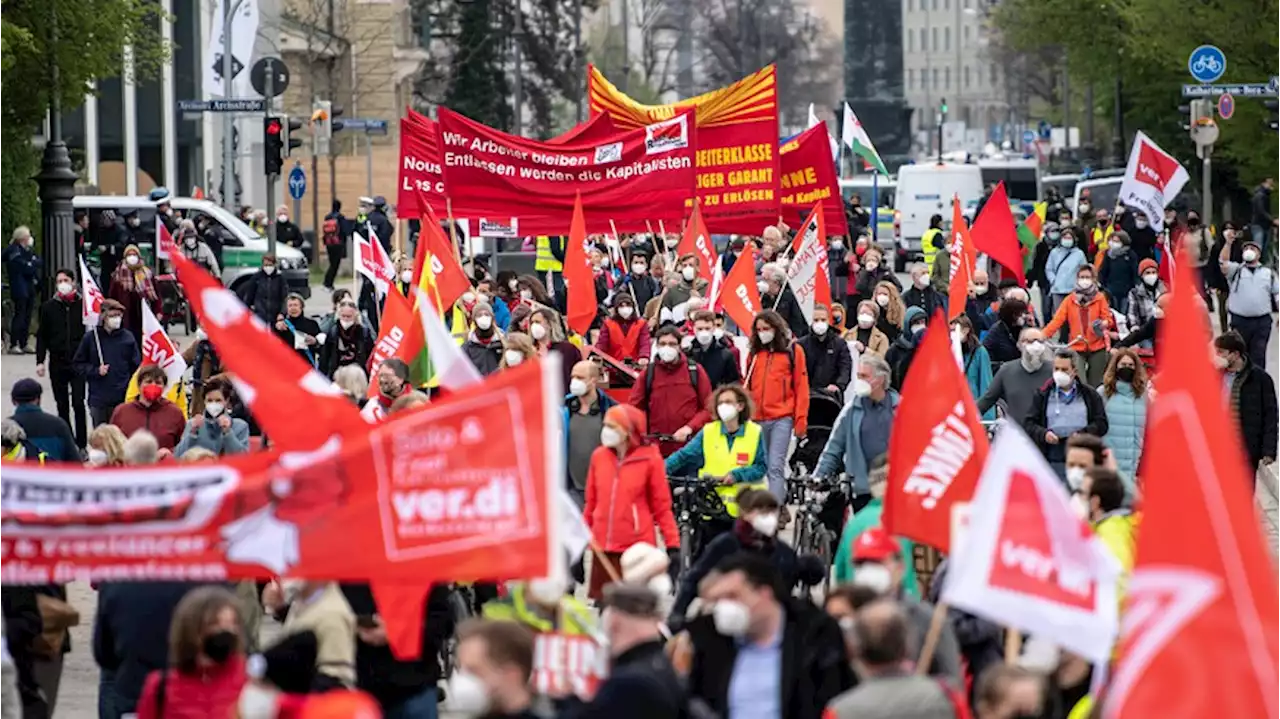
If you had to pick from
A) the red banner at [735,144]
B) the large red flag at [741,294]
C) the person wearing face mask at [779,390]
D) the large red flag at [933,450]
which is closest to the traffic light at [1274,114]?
the red banner at [735,144]

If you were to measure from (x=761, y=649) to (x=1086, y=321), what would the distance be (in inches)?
537

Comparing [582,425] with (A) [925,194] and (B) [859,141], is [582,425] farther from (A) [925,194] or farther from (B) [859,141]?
(A) [925,194]

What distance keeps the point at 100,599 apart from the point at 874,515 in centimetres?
298

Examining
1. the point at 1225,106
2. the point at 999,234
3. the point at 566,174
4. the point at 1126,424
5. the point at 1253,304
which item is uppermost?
the point at 1225,106

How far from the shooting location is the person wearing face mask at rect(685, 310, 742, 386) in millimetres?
18906

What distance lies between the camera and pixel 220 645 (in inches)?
343

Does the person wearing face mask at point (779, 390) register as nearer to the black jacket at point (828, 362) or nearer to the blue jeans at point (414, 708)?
the black jacket at point (828, 362)

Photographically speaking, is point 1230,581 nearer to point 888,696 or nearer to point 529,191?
point 888,696

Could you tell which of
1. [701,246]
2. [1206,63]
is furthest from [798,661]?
[1206,63]

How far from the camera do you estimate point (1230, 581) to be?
7531 mm

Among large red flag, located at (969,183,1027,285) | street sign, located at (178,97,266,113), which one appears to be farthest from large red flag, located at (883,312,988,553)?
street sign, located at (178,97,266,113)

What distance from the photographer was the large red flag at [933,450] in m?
10.5

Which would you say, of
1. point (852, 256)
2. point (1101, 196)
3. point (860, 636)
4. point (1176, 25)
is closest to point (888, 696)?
point (860, 636)

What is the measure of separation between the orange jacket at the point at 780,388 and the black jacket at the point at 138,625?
25.8 feet
